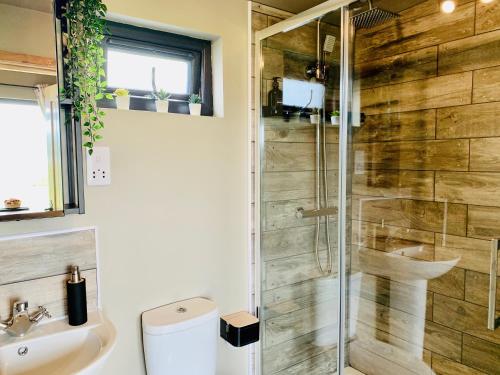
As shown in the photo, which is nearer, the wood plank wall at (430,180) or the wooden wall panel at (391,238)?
the wood plank wall at (430,180)

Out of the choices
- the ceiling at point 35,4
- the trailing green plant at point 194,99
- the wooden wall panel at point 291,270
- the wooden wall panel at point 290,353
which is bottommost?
the wooden wall panel at point 290,353

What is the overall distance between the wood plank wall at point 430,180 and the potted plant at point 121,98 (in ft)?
3.89

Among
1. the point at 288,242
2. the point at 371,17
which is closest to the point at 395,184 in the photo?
the point at 288,242

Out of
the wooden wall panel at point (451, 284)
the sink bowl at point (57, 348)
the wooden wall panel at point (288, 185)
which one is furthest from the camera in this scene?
the wooden wall panel at point (288, 185)

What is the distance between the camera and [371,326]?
2.38 meters

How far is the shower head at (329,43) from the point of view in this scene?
6.16 ft

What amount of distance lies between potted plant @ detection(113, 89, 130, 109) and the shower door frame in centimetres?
68

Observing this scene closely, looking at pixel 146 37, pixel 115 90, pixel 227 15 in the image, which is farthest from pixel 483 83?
pixel 115 90

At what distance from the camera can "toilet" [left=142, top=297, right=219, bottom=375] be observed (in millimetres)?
1591

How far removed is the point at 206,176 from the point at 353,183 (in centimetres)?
83

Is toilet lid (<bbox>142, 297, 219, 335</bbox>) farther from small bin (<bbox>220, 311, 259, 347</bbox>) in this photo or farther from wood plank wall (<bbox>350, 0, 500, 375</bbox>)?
wood plank wall (<bbox>350, 0, 500, 375</bbox>)

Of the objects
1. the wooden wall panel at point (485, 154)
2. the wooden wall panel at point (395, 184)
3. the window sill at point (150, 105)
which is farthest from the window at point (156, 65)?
the wooden wall panel at point (485, 154)

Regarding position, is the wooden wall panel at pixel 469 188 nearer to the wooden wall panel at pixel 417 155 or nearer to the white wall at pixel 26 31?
the wooden wall panel at pixel 417 155

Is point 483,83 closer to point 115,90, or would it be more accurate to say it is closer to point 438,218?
point 438,218
